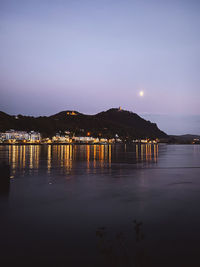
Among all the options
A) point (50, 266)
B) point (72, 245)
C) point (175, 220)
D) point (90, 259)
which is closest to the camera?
point (50, 266)

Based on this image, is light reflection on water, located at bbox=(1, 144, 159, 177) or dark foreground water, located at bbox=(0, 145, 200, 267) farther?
light reflection on water, located at bbox=(1, 144, 159, 177)

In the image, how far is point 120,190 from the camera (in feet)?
51.1

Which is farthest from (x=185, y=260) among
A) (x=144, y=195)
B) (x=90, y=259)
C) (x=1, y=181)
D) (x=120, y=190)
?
(x=1, y=181)

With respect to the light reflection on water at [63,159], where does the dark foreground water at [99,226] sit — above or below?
above

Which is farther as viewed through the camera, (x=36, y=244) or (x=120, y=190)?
(x=120, y=190)

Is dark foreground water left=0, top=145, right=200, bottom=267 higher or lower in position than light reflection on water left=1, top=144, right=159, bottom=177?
higher

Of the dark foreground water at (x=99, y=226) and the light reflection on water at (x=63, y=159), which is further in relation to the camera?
the light reflection on water at (x=63, y=159)

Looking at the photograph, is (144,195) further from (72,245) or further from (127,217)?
(72,245)

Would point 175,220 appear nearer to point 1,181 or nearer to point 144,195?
point 144,195

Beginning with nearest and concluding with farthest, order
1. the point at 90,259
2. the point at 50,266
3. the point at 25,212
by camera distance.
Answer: the point at 50,266
the point at 90,259
the point at 25,212

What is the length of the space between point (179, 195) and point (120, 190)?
366 centimetres

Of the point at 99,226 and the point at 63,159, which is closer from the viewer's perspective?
the point at 99,226

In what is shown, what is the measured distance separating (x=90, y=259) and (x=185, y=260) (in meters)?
Answer: 2.54

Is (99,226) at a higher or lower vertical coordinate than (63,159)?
higher
